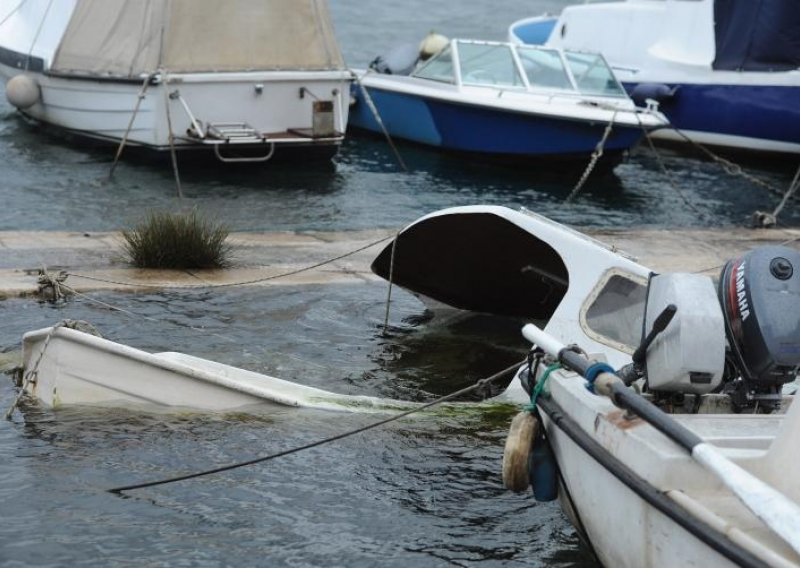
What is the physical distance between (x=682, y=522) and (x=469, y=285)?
616 centimetres

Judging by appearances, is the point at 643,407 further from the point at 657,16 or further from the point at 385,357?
the point at 657,16

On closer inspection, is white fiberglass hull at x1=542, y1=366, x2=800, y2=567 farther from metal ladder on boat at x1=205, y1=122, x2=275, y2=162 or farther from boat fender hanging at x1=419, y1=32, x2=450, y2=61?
boat fender hanging at x1=419, y1=32, x2=450, y2=61

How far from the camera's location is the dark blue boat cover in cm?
2183

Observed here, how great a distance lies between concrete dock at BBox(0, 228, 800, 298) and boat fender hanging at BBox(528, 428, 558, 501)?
537 cm

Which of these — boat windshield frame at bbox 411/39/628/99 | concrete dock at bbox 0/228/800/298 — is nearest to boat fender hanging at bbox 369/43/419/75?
boat windshield frame at bbox 411/39/628/99

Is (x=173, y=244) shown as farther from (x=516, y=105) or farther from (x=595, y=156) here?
(x=516, y=105)

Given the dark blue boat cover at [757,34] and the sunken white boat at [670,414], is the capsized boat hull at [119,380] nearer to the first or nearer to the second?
the sunken white boat at [670,414]

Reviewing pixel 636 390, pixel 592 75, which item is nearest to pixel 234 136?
pixel 592 75

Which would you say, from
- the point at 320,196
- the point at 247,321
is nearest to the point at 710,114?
the point at 320,196

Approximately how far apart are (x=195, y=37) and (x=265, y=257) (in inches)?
253

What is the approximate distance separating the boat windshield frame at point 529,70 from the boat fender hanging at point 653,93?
9.91ft

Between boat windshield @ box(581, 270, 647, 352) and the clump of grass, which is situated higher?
boat windshield @ box(581, 270, 647, 352)

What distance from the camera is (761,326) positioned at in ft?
21.8

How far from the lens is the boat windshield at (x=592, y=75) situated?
811 inches
